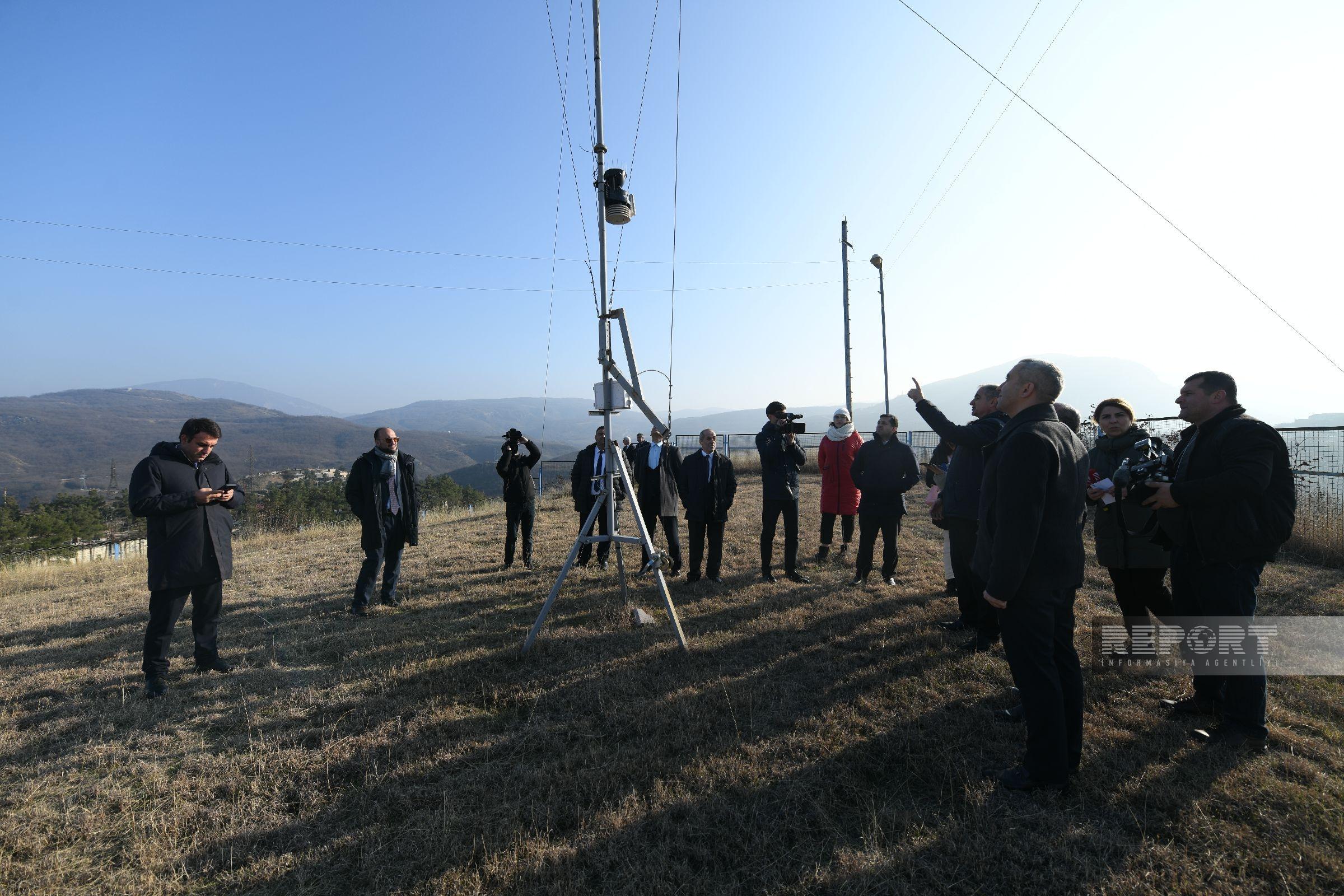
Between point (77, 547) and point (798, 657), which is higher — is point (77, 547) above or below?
below

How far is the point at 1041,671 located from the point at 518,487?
6.14m

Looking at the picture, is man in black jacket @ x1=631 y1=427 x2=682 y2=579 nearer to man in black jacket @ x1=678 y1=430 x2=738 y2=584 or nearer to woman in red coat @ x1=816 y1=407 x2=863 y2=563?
man in black jacket @ x1=678 y1=430 x2=738 y2=584

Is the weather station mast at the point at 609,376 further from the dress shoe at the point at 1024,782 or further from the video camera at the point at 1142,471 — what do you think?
the video camera at the point at 1142,471

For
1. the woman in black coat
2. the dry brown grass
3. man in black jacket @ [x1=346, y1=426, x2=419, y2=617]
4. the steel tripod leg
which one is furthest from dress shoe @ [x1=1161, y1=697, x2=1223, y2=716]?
man in black jacket @ [x1=346, y1=426, x2=419, y2=617]

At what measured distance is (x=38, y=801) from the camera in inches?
107

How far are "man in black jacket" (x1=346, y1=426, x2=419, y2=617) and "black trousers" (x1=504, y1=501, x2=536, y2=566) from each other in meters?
1.60

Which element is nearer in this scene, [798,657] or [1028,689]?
[1028,689]

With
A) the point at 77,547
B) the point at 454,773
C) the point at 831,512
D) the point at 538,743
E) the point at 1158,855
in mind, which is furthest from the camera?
the point at 77,547

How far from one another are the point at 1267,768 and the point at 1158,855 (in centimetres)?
113

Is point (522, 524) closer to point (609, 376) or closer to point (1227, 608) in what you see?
point (609, 376)

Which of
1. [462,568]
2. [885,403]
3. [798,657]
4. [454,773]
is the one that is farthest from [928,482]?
[885,403]

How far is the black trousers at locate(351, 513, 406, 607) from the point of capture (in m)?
5.83

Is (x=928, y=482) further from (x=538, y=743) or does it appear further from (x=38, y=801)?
(x=38, y=801)

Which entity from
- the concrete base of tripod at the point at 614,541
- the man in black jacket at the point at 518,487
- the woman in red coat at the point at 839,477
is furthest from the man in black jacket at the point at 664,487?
the concrete base of tripod at the point at 614,541
